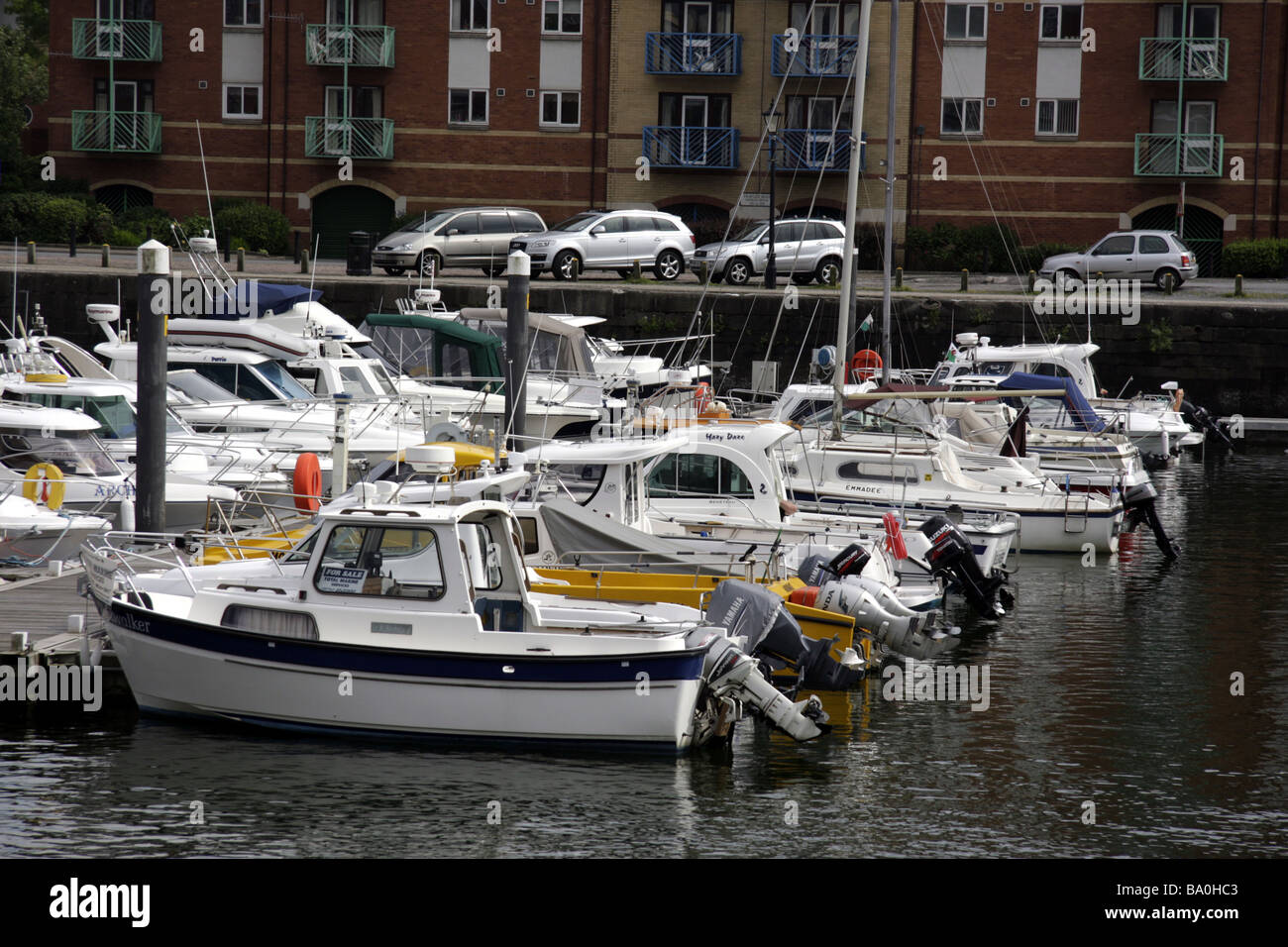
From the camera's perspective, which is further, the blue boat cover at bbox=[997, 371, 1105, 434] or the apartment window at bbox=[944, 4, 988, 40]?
the apartment window at bbox=[944, 4, 988, 40]

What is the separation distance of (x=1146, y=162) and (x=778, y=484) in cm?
2940

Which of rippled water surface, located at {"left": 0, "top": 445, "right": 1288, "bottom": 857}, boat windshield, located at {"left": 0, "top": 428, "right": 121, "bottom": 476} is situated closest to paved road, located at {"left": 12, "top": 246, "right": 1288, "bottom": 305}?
boat windshield, located at {"left": 0, "top": 428, "right": 121, "bottom": 476}

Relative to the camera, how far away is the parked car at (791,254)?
1457 inches

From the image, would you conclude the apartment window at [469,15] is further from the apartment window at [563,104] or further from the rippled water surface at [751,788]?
the rippled water surface at [751,788]

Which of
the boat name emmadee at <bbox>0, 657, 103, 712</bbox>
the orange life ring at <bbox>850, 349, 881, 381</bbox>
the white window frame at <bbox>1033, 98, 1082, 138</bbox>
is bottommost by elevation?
the boat name emmadee at <bbox>0, 657, 103, 712</bbox>

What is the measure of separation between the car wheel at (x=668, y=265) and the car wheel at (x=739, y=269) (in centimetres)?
122

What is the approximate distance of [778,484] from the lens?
18156 millimetres

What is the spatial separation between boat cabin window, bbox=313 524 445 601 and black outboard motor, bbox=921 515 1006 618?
6.81 m

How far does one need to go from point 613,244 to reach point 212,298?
14219 mm

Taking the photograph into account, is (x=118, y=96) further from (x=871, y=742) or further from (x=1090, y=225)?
(x=871, y=742)

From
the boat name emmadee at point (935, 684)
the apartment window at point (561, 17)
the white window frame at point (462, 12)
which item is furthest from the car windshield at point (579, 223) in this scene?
the boat name emmadee at point (935, 684)

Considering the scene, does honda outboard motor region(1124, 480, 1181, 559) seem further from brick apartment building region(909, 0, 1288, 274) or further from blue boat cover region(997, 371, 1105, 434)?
brick apartment building region(909, 0, 1288, 274)

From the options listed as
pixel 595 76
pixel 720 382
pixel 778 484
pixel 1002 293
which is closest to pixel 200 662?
pixel 778 484

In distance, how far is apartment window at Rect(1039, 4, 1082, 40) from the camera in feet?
145
